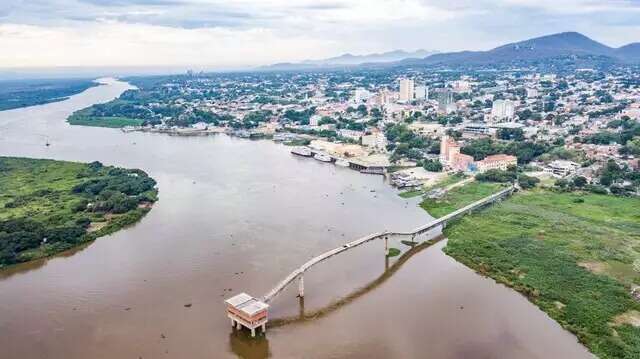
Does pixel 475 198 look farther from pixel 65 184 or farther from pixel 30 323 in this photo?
pixel 65 184

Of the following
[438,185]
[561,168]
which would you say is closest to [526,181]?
[561,168]

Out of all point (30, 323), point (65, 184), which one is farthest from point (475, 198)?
point (65, 184)

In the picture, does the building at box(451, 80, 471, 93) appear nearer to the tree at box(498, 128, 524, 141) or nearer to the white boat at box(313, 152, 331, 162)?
the tree at box(498, 128, 524, 141)

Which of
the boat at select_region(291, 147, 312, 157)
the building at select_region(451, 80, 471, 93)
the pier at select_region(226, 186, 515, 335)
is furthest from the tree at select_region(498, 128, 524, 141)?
the building at select_region(451, 80, 471, 93)

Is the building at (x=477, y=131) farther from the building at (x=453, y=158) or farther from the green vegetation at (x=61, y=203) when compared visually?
the green vegetation at (x=61, y=203)

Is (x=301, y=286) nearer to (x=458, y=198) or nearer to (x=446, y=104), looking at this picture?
(x=458, y=198)

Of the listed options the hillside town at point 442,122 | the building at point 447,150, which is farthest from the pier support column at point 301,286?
→ the building at point 447,150
